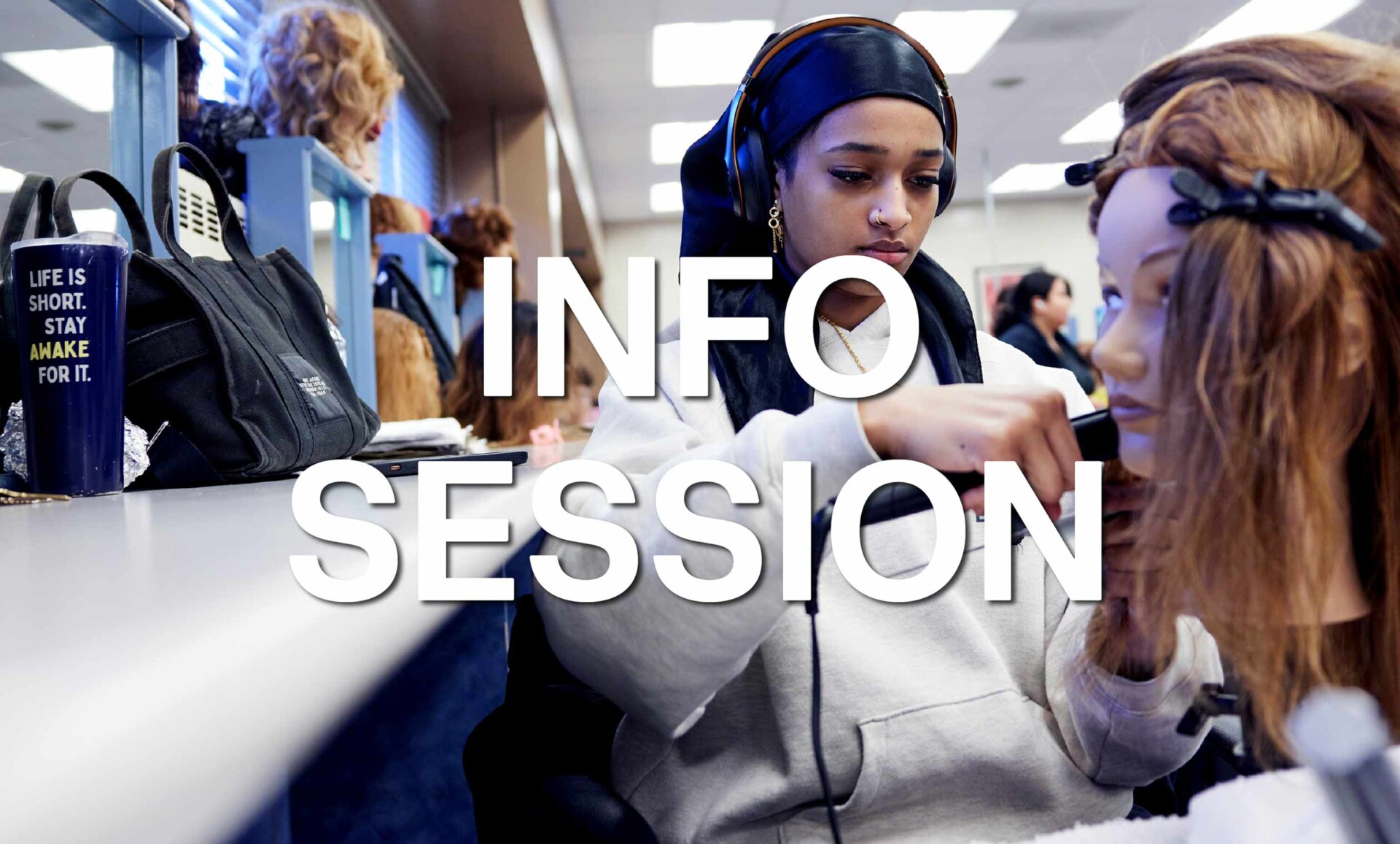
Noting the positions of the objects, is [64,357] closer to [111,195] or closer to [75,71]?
[111,195]

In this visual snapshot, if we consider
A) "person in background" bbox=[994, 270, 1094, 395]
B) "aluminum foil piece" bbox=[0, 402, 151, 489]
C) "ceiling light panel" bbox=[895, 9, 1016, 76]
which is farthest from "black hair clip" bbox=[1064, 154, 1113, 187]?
"ceiling light panel" bbox=[895, 9, 1016, 76]

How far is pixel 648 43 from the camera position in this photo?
520cm

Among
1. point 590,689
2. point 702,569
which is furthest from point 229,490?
point 702,569

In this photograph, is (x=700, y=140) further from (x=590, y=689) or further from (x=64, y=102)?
(x=64, y=102)

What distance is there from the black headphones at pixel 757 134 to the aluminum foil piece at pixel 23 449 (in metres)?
0.61

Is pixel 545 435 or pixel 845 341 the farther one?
pixel 545 435

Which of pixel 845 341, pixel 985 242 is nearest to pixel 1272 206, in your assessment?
pixel 845 341

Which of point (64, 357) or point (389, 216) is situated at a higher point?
point (389, 216)

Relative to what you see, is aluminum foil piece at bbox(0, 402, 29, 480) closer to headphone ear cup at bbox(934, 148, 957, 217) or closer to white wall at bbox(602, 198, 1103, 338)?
headphone ear cup at bbox(934, 148, 957, 217)

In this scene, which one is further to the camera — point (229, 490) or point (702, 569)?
point (229, 490)

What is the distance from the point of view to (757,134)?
939 mm

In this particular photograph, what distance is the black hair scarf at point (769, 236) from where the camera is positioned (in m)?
0.85

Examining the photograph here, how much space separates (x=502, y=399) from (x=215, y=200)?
4.04 feet

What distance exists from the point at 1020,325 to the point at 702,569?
376cm
